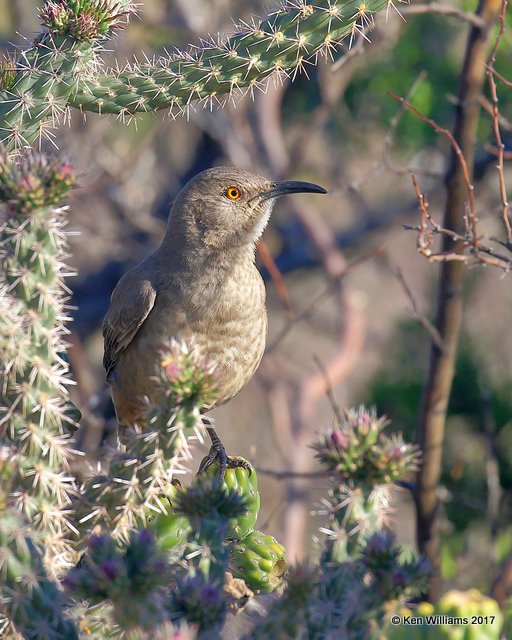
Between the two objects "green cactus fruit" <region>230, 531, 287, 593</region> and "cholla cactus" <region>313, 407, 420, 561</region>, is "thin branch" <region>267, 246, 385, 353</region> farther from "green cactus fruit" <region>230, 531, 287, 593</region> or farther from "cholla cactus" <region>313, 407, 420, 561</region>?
"cholla cactus" <region>313, 407, 420, 561</region>

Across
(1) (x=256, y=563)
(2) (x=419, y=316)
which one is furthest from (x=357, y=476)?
(2) (x=419, y=316)

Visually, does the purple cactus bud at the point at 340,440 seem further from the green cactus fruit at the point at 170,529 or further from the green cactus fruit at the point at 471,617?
the green cactus fruit at the point at 471,617

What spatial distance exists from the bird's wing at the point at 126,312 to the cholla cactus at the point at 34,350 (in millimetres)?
1636

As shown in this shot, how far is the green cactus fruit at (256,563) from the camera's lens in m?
2.93

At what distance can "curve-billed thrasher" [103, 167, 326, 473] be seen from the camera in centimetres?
405

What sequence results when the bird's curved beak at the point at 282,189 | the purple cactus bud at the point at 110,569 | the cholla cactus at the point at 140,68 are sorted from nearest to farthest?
the purple cactus bud at the point at 110,569, the cholla cactus at the point at 140,68, the bird's curved beak at the point at 282,189

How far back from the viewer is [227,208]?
171 inches

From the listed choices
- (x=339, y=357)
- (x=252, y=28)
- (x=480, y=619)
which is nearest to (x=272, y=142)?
(x=339, y=357)

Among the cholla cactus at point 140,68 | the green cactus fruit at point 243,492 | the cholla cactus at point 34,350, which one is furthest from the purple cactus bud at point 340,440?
the cholla cactus at point 140,68

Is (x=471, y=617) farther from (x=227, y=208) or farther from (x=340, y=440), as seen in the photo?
(x=227, y=208)

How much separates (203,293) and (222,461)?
31.8 inches

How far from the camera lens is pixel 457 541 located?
5.69 metres

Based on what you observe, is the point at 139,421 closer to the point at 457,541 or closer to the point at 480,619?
the point at 480,619

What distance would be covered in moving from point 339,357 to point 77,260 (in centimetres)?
281
